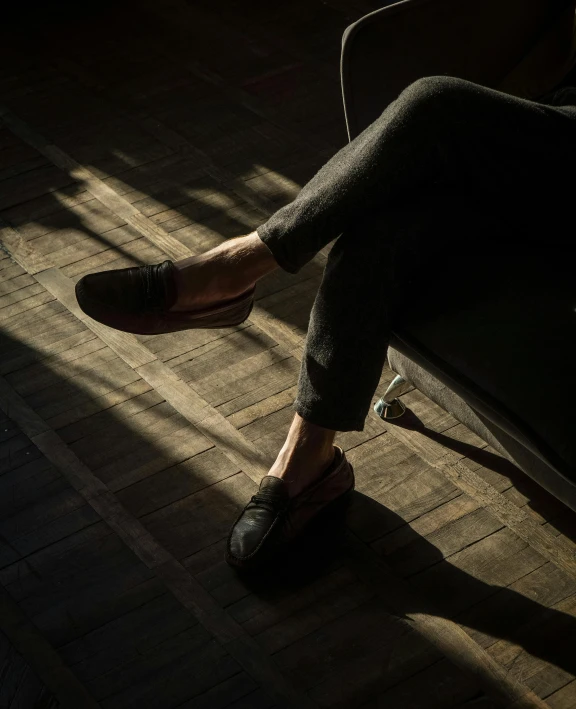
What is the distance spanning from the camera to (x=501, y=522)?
70.7 inches

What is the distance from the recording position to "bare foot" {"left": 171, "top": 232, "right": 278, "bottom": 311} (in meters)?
1.66

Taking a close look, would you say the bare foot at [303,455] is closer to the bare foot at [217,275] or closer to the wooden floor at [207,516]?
the wooden floor at [207,516]

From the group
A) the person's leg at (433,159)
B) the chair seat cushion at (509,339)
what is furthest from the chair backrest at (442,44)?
the chair seat cushion at (509,339)

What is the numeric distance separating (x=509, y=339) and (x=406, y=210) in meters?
0.26

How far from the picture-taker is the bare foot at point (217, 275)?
5.43 feet

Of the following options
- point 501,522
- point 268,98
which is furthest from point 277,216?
point 268,98

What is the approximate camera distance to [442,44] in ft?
6.11

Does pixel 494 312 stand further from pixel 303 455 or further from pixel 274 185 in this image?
pixel 274 185

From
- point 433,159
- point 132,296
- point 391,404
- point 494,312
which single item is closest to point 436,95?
point 433,159

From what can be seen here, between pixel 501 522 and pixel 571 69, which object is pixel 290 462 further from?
pixel 571 69

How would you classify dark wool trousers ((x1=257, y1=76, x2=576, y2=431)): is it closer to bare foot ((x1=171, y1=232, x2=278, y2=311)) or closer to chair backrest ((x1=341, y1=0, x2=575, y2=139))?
bare foot ((x1=171, y1=232, x2=278, y2=311))

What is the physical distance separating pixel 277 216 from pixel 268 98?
5.36 ft

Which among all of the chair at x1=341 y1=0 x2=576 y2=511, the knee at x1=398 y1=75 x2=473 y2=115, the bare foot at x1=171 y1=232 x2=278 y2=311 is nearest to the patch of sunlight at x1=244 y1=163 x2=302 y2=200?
the chair at x1=341 y1=0 x2=576 y2=511

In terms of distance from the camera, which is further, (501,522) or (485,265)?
(501,522)
